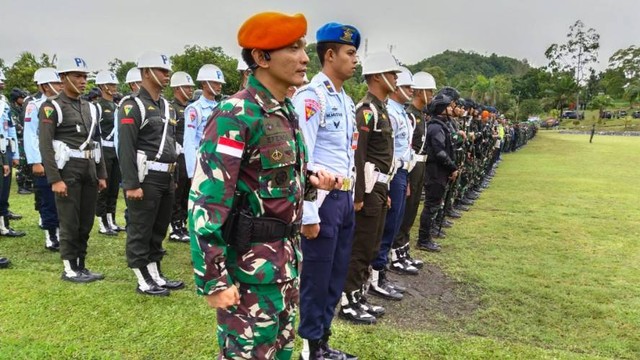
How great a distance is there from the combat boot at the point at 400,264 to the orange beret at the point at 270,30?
389 centimetres

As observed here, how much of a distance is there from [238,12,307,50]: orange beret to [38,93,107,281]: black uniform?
3195mm

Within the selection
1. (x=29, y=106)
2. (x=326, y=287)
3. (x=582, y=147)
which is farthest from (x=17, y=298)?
(x=582, y=147)

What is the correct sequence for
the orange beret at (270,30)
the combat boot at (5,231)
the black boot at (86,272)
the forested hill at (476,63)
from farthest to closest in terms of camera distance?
the forested hill at (476,63)
the combat boot at (5,231)
the black boot at (86,272)
the orange beret at (270,30)

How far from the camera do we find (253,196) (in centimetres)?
A: 187

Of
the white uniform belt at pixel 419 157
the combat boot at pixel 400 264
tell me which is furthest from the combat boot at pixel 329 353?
the white uniform belt at pixel 419 157

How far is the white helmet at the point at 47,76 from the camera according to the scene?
6.48 metres

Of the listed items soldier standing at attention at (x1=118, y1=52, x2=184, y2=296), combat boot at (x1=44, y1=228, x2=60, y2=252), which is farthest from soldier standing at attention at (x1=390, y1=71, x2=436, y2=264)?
combat boot at (x1=44, y1=228, x2=60, y2=252)

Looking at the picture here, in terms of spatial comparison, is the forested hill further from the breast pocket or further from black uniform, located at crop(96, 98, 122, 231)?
the breast pocket

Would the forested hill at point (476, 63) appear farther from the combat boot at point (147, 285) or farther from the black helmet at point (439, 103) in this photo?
the combat boot at point (147, 285)

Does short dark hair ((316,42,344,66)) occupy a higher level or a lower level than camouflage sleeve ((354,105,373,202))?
higher

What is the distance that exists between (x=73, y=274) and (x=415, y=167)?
3860 millimetres

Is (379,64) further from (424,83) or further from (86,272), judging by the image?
(86,272)

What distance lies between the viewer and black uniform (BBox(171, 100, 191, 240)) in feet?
20.2

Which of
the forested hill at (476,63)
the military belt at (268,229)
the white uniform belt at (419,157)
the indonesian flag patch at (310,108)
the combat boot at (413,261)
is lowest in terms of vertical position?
the combat boot at (413,261)
